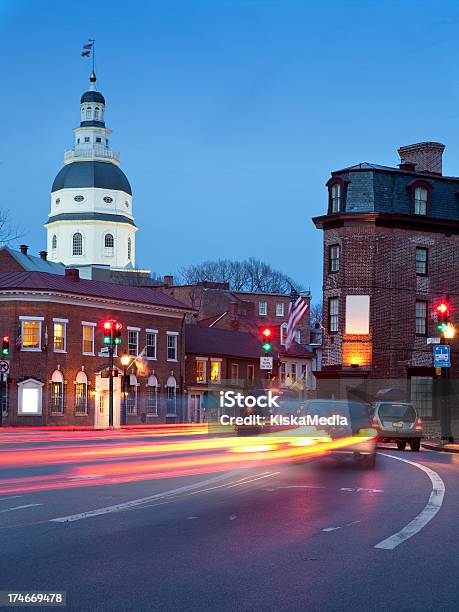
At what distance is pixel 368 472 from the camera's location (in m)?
22.8

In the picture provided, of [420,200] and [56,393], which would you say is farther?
[56,393]

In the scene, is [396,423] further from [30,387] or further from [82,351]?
[82,351]

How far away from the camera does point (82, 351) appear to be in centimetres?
6712

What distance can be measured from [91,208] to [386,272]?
84.7 metres

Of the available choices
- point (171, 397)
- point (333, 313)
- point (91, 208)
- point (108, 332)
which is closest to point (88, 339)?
point (171, 397)

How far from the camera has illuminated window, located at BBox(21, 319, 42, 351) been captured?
6391 centimetres

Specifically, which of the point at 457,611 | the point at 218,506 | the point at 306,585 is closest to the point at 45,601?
the point at 306,585

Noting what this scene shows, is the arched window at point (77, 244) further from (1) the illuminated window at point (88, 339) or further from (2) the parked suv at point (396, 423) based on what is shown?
(2) the parked suv at point (396, 423)

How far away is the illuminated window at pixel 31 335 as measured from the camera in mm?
63906

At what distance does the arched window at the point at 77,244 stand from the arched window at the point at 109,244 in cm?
338

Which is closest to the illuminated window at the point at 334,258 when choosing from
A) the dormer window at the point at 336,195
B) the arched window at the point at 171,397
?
the dormer window at the point at 336,195

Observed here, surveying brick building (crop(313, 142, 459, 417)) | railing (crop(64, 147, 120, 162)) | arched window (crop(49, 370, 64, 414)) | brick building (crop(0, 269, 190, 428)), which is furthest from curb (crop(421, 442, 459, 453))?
railing (crop(64, 147, 120, 162))

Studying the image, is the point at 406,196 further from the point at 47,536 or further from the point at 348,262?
the point at 47,536

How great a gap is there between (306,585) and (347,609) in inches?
37.6
